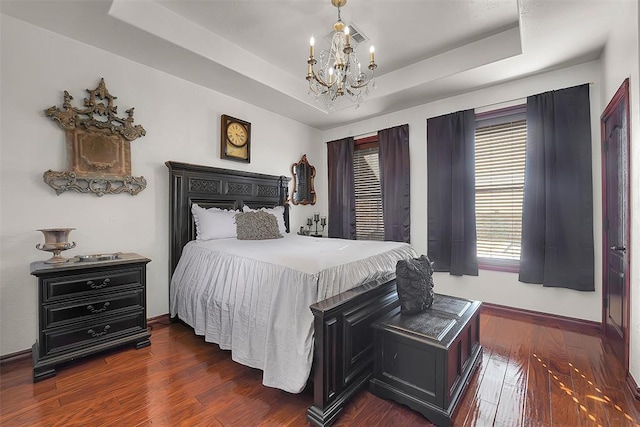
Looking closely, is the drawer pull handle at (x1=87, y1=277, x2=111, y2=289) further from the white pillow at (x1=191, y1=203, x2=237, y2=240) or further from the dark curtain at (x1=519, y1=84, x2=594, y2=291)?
the dark curtain at (x1=519, y1=84, x2=594, y2=291)

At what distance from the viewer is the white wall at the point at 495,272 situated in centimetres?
278

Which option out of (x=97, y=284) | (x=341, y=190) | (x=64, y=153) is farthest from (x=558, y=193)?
(x=64, y=153)

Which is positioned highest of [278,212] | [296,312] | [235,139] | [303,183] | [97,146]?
[235,139]

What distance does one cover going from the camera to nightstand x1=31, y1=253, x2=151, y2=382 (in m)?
2.00

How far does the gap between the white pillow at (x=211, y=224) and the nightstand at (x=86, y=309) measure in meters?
0.70

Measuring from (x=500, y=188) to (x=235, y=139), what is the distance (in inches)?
137

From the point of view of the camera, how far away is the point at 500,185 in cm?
339

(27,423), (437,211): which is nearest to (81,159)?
(27,423)

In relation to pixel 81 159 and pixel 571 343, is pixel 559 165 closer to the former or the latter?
pixel 571 343

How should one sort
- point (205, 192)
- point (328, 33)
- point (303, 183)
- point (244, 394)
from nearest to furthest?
point (244, 394)
point (328, 33)
point (205, 192)
point (303, 183)

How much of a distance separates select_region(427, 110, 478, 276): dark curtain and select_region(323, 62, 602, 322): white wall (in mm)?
137

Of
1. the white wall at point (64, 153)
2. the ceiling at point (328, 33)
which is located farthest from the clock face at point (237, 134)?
the ceiling at point (328, 33)

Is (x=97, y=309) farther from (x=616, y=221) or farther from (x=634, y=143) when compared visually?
(x=616, y=221)

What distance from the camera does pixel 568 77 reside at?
9.57 ft
